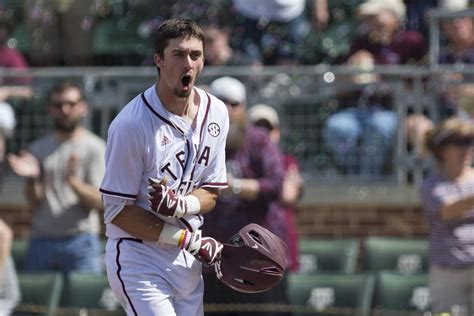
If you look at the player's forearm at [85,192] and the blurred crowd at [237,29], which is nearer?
the player's forearm at [85,192]

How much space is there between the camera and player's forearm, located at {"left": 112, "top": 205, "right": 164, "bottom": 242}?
225 inches

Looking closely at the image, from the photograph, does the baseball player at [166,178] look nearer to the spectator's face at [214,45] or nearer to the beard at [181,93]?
the beard at [181,93]

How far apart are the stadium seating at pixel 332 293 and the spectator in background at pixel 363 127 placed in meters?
1.52

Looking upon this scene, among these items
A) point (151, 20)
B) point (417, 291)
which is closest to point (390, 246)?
point (417, 291)

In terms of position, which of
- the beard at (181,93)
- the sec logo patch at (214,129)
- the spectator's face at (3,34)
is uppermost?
the beard at (181,93)

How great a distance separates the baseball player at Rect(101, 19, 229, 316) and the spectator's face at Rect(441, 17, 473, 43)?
524 cm

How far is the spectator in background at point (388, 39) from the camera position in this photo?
36.1 ft

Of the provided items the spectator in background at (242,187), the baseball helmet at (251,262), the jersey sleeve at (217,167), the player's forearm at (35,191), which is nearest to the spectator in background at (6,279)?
the player's forearm at (35,191)

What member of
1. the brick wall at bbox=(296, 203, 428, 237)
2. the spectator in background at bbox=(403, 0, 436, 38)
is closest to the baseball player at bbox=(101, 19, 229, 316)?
the brick wall at bbox=(296, 203, 428, 237)

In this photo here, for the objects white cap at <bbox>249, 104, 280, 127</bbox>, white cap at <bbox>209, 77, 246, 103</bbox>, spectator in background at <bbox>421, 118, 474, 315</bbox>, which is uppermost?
white cap at <bbox>209, 77, 246, 103</bbox>

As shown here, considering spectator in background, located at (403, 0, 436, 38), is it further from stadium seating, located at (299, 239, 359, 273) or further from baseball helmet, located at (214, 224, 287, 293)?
baseball helmet, located at (214, 224, 287, 293)

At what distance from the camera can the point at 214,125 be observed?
5.88m

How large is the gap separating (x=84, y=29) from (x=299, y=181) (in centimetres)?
372

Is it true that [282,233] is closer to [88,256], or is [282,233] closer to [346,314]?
[346,314]
